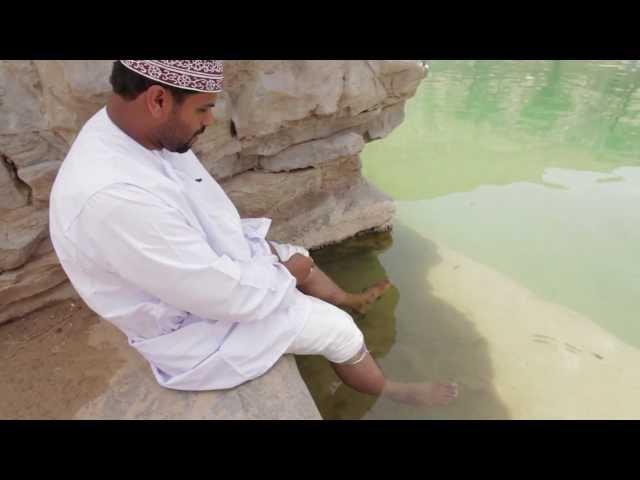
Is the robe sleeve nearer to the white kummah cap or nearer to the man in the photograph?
the man

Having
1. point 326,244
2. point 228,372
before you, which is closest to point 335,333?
point 228,372

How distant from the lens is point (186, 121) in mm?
1607

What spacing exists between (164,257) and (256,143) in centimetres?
194

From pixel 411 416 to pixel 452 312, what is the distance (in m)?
1.08

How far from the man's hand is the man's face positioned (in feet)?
2.70

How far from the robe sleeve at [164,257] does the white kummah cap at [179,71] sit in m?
0.40

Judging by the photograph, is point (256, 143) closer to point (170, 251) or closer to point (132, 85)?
point (132, 85)

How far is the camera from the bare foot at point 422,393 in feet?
7.64

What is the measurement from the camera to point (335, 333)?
6.30ft

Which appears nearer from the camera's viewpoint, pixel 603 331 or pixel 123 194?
pixel 123 194

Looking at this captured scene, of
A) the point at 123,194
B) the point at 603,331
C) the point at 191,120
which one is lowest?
the point at 603,331

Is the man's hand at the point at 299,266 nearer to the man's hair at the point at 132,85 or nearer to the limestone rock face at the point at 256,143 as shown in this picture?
the man's hair at the point at 132,85

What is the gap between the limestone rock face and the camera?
2.37m

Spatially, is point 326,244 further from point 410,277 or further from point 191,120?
point 191,120
